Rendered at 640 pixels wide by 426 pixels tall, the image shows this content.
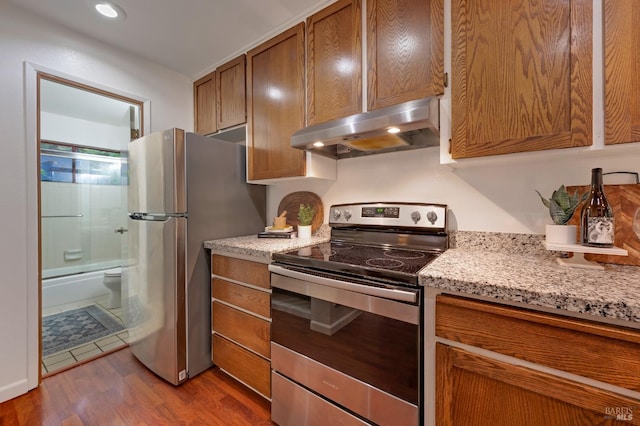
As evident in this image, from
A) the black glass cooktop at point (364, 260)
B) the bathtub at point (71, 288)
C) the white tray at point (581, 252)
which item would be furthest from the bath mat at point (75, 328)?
the white tray at point (581, 252)

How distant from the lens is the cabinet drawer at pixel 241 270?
146 cm

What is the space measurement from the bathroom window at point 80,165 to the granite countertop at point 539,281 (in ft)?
13.6

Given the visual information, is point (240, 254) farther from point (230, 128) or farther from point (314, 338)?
point (230, 128)

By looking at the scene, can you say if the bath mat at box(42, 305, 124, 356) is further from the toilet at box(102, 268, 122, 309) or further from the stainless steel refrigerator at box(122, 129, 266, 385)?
the stainless steel refrigerator at box(122, 129, 266, 385)

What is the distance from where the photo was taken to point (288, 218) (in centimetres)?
215

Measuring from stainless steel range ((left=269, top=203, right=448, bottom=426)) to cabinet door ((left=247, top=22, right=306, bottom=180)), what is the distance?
669 mm

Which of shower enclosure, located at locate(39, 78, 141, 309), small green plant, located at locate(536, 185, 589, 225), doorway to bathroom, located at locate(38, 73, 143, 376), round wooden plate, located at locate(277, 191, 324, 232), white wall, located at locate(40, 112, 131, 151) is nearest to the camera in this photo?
small green plant, located at locate(536, 185, 589, 225)

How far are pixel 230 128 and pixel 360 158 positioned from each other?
3.71ft

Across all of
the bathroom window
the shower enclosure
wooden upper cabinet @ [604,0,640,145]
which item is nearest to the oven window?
wooden upper cabinet @ [604,0,640,145]

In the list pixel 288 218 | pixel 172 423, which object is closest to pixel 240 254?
pixel 288 218

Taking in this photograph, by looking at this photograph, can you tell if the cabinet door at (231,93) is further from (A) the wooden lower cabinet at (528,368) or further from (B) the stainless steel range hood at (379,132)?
(A) the wooden lower cabinet at (528,368)

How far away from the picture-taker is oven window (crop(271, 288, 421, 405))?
946 millimetres

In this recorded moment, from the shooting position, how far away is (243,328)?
61.3 inches

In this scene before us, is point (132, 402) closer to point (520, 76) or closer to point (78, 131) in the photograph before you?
point (520, 76)
